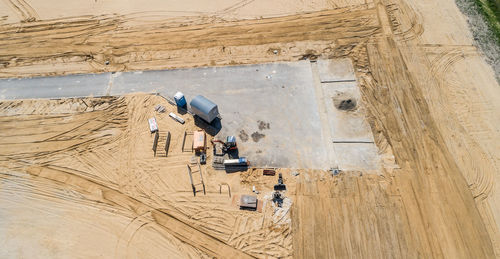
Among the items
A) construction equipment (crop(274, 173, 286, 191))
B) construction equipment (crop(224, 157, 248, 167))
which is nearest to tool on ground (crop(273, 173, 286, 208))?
construction equipment (crop(274, 173, 286, 191))

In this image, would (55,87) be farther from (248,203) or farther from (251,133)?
(248,203)

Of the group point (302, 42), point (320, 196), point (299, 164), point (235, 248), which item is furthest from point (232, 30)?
point (235, 248)

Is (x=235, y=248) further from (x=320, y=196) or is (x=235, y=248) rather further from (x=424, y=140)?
(x=424, y=140)

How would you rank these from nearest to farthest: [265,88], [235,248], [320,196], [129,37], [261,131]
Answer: [235,248], [320,196], [261,131], [265,88], [129,37]

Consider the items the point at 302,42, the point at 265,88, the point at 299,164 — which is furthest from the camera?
the point at 302,42

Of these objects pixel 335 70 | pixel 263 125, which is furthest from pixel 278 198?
pixel 335 70

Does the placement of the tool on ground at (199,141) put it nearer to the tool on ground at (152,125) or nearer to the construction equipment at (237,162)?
the construction equipment at (237,162)

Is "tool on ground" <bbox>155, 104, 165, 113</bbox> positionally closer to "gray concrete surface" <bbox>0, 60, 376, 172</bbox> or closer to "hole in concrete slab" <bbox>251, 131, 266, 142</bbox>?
"gray concrete surface" <bbox>0, 60, 376, 172</bbox>
